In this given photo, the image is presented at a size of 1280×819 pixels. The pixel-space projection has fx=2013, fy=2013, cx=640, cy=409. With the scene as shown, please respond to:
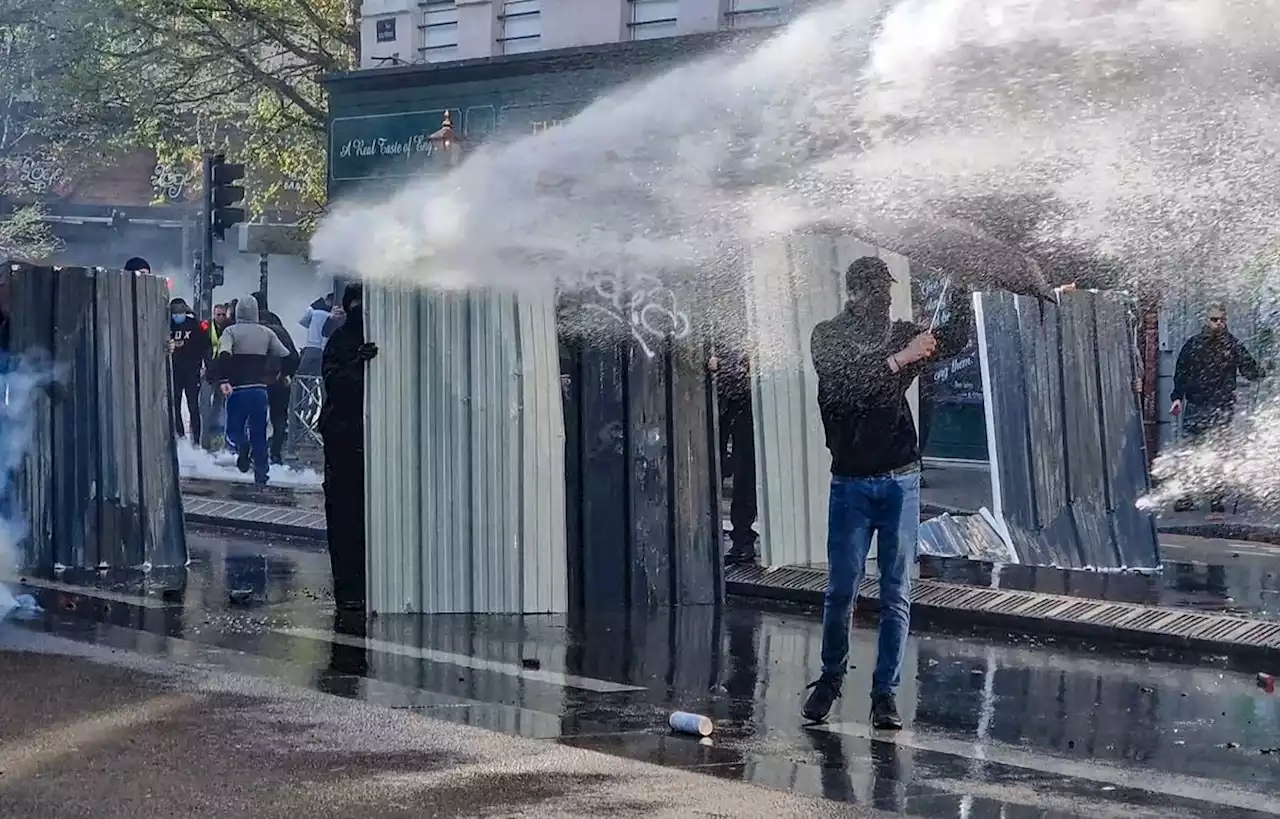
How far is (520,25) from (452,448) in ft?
55.9

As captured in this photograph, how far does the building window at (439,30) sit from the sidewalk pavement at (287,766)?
810 inches

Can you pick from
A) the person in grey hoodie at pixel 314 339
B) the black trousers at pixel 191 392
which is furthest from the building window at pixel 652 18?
the black trousers at pixel 191 392

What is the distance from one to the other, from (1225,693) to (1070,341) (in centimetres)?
373

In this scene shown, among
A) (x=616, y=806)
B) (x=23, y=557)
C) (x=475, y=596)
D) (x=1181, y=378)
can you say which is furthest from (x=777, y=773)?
(x=1181, y=378)

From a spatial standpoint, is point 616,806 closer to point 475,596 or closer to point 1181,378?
point 475,596

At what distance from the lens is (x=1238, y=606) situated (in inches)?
428

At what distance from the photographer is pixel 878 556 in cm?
745

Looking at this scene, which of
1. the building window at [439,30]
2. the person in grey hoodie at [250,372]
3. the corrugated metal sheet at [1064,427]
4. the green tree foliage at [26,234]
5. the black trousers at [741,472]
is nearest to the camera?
the corrugated metal sheet at [1064,427]

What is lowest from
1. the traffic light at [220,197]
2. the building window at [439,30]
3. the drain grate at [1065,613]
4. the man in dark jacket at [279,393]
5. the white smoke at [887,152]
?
the drain grate at [1065,613]

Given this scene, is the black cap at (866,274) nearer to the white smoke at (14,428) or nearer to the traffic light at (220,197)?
the white smoke at (14,428)

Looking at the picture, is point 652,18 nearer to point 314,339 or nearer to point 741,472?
point 314,339

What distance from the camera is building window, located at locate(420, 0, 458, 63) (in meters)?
27.2

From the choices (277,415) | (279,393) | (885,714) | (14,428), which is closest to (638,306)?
(885,714)

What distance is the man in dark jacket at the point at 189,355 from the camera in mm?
21562
